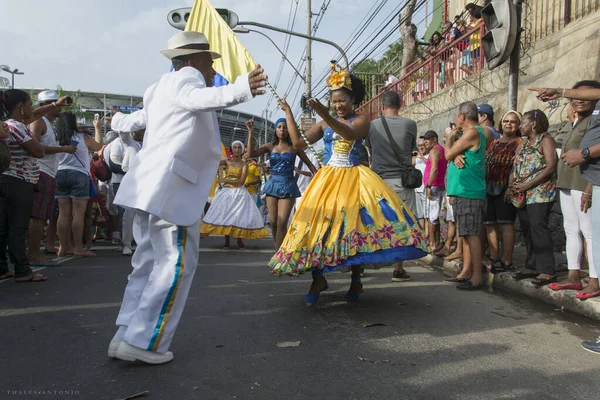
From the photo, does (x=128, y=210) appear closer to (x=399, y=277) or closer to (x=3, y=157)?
(x=3, y=157)

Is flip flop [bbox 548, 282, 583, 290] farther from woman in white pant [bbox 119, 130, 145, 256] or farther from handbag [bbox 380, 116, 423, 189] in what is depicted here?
woman in white pant [bbox 119, 130, 145, 256]

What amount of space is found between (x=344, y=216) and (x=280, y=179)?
133 inches

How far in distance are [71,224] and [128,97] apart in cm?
5095

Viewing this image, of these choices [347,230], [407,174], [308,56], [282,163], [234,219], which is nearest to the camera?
[347,230]

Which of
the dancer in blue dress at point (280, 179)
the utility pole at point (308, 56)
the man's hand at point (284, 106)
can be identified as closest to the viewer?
the man's hand at point (284, 106)

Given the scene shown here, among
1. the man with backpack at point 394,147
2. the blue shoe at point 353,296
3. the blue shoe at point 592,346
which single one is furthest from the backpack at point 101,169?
the blue shoe at point 592,346

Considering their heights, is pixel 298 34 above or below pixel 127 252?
above

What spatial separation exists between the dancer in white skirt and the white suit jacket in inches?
250

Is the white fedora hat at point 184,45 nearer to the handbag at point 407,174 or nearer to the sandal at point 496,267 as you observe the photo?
the handbag at point 407,174

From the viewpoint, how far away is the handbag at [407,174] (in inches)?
230

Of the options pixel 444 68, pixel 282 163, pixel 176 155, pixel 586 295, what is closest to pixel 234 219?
pixel 282 163

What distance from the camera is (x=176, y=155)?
9.84ft

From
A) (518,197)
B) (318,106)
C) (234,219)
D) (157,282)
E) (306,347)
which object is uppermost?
(318,106)

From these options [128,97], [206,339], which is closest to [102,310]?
[206,339]
